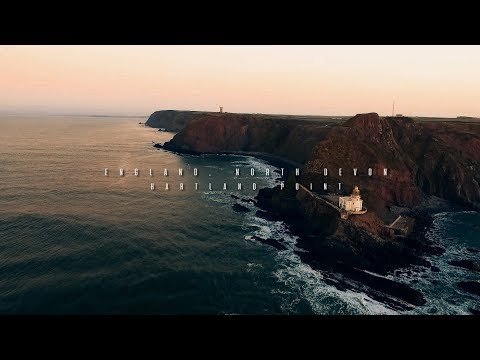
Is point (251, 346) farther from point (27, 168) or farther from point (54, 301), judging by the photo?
point (27, 168)

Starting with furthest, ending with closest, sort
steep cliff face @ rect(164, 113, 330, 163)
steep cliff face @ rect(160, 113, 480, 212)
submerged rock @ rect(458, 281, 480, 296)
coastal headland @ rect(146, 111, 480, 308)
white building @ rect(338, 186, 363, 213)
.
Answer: steep cliff face @ rect(164, 113, 330, 163), steep cliff face @ rect(160, 113, 480, 212), white building @ rect(338, 186, 363, 213), coastal headland @ rect(146, 111, 480, 308), submerged rock @ rect(458, 281, 480, 296)

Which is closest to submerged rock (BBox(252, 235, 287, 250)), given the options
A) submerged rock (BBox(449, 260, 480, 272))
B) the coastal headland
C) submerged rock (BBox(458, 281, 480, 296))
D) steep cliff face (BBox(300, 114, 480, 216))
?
the coastal headland

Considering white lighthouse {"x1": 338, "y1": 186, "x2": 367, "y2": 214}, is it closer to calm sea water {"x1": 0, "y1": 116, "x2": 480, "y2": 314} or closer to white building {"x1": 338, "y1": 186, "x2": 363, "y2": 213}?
white building {"x1": 338, "y1": 186, "x2": 363, "y2": 213}

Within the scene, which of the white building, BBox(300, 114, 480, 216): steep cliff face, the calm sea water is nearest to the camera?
the calm sea water

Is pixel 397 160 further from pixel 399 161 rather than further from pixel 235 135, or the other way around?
pixel 235 135

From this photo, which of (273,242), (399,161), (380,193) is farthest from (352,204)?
(399,161)

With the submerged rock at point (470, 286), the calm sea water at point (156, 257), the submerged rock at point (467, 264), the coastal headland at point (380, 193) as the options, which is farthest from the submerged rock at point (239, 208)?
the submerged rock at point (470, 286)
